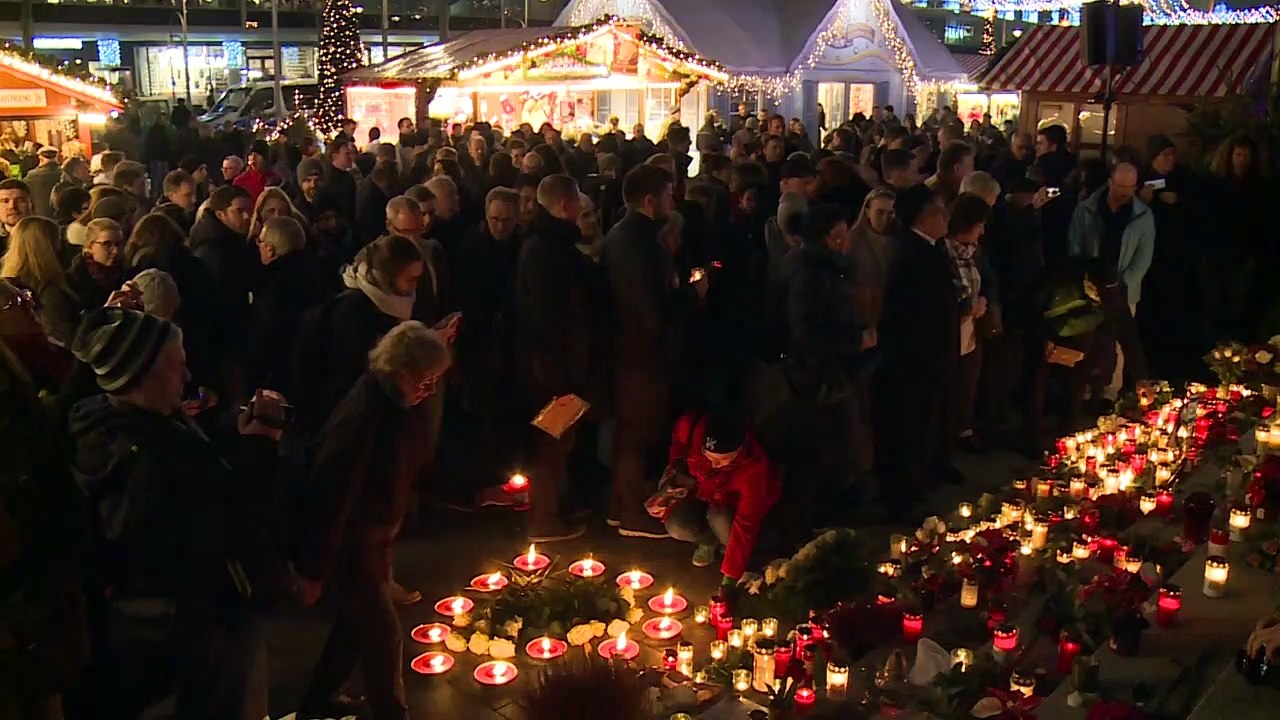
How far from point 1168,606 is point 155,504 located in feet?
12.6

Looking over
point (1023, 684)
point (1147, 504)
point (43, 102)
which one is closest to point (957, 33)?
point (43, 102)

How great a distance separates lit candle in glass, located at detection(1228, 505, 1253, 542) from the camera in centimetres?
526

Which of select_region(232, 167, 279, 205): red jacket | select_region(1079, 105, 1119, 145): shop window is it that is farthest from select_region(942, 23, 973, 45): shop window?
select_region(232, 167, 279, 205): red jacket

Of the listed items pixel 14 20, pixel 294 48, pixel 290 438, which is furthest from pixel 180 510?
pixel 294 48

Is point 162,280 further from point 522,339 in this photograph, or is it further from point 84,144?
point 84,144

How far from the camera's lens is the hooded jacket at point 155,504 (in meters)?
3.35

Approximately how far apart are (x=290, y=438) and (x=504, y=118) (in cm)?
1431

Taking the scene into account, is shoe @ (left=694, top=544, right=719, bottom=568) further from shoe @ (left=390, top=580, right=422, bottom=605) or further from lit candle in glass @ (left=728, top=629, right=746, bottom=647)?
shoe @ (left=390, top=580, right=422, bottom=605)

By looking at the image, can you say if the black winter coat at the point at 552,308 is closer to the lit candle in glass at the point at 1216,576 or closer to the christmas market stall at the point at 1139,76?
the lit candle in glass at the point at 1216,576

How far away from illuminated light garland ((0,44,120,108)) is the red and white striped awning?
12.4 metres

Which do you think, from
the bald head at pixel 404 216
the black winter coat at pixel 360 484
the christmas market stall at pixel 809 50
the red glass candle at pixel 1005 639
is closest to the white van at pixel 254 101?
the christmas market stall at pixel 809 50

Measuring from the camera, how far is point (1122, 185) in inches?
323

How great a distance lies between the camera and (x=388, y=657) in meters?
4.25

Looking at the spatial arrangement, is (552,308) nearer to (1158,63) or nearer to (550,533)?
(550,533)
